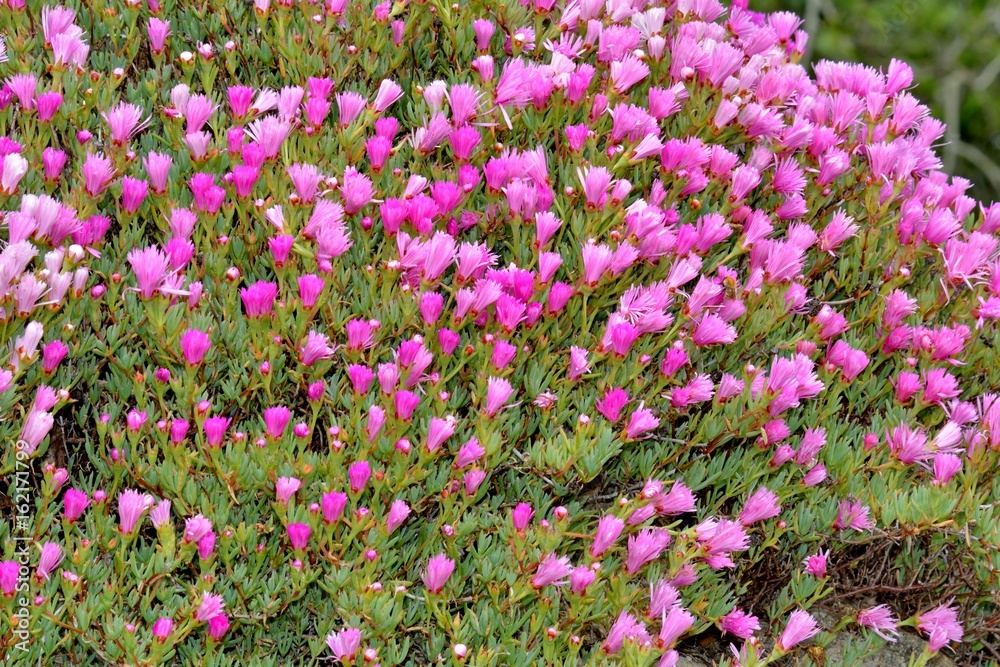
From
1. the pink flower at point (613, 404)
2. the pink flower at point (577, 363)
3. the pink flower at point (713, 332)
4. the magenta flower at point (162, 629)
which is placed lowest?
the magenta flower at point (162, 629)

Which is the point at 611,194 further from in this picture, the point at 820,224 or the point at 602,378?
the point at 820,224

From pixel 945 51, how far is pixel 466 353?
8943mm

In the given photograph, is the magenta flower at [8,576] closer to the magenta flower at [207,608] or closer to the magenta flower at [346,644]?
the magenta flower at [207,608]

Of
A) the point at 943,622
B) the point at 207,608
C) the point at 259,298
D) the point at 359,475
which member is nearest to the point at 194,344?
the point at 259,298

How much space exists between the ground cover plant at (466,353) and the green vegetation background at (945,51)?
6863 millimetres

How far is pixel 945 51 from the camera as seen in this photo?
32.8 feet

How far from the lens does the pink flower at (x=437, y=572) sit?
7.91 ft

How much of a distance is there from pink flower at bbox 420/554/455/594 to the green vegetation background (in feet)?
26.2

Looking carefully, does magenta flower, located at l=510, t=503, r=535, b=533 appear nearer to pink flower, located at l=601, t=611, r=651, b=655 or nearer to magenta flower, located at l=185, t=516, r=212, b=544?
pink flower, located at l=601, t=611, r=651, b=655

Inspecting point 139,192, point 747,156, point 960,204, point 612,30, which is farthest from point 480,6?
point 960,204

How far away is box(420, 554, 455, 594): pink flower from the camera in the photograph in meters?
2.41

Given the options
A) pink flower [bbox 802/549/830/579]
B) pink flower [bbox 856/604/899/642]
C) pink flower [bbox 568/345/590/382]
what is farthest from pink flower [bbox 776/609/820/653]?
pink flower [bbox 568/345/590/382]

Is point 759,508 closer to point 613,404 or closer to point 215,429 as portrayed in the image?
point 613,404

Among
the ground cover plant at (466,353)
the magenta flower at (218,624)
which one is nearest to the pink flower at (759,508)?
the ground cover plant at (466,353)
